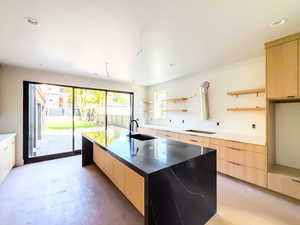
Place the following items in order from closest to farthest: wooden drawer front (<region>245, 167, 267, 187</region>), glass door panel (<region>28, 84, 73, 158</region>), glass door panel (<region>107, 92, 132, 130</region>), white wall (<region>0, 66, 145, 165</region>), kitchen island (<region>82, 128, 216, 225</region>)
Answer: kitchen island (<region>82, 128, 216, 225</region>) → wooden drawer front (<region>245, 167, 267, 187</region>) → white wall (<region>0, 66, 145, 165</region>) → glass door panel (<region>28, 84, 73, 158</region>) → glass door panel (<region>107, 92, 132, 130</region>)

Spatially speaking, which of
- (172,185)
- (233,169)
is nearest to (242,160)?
(233,169)

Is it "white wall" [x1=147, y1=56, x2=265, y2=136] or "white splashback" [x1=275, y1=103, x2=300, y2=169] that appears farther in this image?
"white wall" [x1=147, y1=56, x2=265, y2=136]

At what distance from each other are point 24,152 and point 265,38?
19.4ft

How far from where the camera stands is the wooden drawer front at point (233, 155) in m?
2.71

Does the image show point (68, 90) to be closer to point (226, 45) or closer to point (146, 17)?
point (146, 17)

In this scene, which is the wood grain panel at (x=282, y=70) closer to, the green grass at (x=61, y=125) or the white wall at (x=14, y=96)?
the green grass at (x=61, y=125)

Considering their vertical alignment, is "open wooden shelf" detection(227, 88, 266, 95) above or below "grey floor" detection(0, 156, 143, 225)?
above

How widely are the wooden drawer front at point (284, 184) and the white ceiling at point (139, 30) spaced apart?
2234mm

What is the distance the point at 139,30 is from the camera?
2.08m

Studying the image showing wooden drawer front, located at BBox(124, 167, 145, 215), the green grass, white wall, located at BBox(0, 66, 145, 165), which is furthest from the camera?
the green grass

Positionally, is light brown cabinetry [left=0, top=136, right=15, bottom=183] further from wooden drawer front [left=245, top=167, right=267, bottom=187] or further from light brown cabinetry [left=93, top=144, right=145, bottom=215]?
wooden drawer front [left=245, top=167, right=267, bottom=187]

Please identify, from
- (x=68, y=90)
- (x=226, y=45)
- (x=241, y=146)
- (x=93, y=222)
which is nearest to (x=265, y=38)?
(x=226, y=45)

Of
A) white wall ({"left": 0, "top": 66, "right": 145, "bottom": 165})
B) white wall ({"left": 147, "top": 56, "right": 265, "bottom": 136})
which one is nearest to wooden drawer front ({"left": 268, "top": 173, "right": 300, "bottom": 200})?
white wall ({"left": 147, "top": 56, "right": 265, "bottom": 136})

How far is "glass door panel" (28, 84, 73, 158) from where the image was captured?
4148 mm
